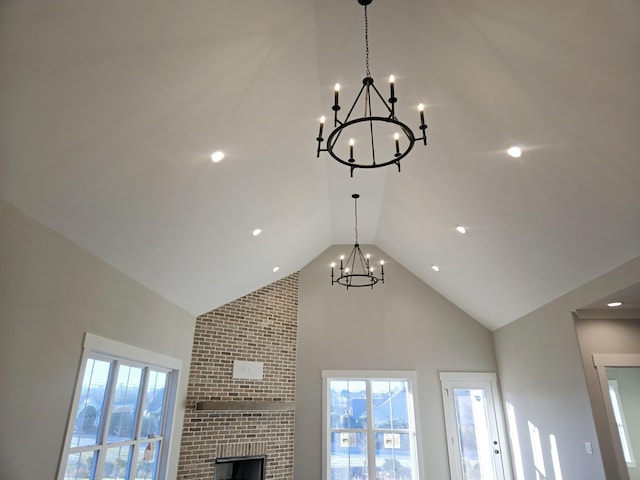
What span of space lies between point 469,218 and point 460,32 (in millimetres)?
2547

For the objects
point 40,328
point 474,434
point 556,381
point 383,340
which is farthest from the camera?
point 383,340

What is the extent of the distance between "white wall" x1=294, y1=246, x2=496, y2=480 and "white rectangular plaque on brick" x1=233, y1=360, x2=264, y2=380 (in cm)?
82

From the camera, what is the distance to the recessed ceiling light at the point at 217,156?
3.72 meters

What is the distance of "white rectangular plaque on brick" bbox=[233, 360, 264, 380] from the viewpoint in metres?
6.83

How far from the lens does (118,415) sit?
4.30 metres

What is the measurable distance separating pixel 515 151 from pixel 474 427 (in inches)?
212

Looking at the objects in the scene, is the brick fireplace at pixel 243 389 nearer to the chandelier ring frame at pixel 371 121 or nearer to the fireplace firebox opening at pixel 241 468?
the fireplace firebox opening at pixel 241 468

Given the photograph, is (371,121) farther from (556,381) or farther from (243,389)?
(243,389)

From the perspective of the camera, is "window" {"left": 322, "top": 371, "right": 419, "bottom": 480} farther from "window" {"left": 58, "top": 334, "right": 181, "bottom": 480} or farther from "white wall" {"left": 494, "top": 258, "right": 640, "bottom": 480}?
"window" {"left": 58, "top": 334, "right": 181, "bottom": 480}

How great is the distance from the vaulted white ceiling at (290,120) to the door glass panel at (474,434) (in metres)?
2.72

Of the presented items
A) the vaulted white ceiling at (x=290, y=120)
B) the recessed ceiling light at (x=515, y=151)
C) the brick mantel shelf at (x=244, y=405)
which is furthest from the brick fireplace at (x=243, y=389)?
the recessed ceiling light at (x=515, y=151)

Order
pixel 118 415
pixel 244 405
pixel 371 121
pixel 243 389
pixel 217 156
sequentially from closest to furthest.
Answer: pixel 371 121 < pixel 217 156 < pixel 118 415 < pixel 244 405 < pixel 243 389

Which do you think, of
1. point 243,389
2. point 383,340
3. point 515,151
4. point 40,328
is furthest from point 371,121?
point 383,340

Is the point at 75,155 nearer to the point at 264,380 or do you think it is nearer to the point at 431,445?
the point at 264,380
